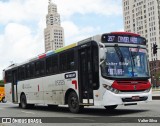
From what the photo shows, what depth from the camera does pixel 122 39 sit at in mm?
15070

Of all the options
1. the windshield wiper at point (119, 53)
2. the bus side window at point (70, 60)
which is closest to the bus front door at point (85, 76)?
the bus side window at point (70, 60)

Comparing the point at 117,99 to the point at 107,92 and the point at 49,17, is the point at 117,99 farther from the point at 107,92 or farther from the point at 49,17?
the point at 49,17

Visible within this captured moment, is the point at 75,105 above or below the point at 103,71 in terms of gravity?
below

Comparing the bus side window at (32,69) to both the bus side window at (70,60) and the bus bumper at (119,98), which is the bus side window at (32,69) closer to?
the bus side window at (70,60)

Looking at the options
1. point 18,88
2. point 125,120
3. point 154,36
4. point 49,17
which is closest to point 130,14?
point 154,36

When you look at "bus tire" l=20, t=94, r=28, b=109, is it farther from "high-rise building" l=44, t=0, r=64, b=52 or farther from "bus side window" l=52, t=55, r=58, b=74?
"high-rise building" l=44, t=0, r=64, b=52

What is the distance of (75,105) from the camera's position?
16.4 meters

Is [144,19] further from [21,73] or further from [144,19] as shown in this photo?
[21,73]

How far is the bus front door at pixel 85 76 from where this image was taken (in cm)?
1512

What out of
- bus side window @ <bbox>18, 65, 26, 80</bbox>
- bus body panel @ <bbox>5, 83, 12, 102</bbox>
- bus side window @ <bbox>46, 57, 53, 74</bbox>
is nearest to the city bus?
bus side window @ <bbox>46, 57, 53, 74</bbox>

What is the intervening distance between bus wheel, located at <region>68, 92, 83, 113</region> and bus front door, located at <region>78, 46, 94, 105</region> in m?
0.51

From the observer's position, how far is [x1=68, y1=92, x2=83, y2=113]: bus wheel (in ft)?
53.1

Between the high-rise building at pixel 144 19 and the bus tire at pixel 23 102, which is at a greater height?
the high-rise building at pixel 144 19

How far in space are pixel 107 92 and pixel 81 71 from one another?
205 centimetres
